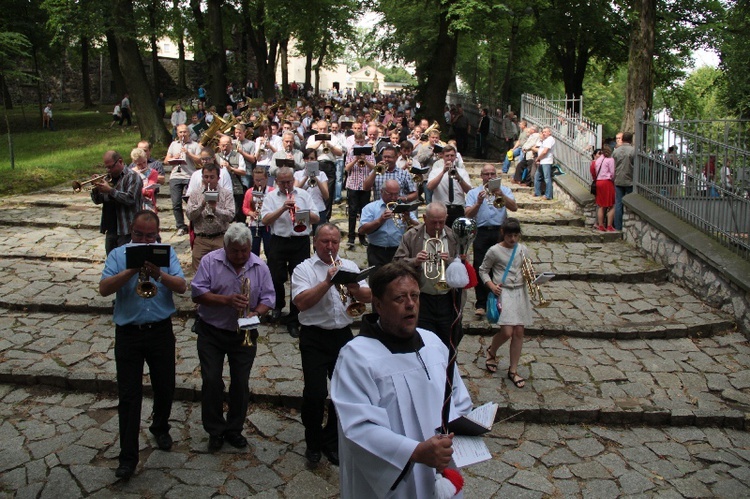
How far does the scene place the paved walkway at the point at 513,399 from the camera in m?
5.98

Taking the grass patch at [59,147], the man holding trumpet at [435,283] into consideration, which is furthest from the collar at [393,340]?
the grass patch at [59,147]

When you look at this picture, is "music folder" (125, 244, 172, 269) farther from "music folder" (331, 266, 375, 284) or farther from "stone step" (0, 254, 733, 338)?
"stone step" (0, 254, 733, 338)

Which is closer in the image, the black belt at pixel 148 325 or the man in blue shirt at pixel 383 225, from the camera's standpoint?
the black belt at pixel 148 325

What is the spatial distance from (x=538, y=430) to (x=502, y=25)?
23063mm

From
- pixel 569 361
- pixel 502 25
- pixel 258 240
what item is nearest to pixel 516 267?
pixel 569 361

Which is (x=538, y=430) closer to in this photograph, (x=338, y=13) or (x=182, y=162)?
(x=182, y=162)

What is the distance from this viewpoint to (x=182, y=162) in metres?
11.8

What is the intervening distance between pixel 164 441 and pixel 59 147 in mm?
19926

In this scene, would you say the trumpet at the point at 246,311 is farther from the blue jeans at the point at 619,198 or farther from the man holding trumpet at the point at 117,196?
the blue jeans at the point at 619,198

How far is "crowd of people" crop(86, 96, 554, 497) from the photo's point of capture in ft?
11.5

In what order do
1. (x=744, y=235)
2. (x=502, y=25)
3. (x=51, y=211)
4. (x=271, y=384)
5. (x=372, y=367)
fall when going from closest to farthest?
(x=372, y=367) < (x=271, y=384) < (x=744, y=235) < (x=51, y=211) < (x=502, y=25)

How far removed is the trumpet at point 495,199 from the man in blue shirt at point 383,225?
1099 mm

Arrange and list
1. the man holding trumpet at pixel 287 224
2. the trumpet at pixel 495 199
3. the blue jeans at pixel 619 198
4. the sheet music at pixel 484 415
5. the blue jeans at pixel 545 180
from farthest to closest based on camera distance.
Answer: the blue jeans at pixel 545 180
the blue jeans at pixel 619 198
the trumpet at pixel 495 199
the man holding trumpet at pixel 287 224
the sheet music at pixel 484 415

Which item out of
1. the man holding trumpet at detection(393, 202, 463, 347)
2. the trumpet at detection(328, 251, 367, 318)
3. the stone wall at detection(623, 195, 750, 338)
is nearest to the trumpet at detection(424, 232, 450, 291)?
the man holding trumpet at detection(393, 202, 463, 347)
